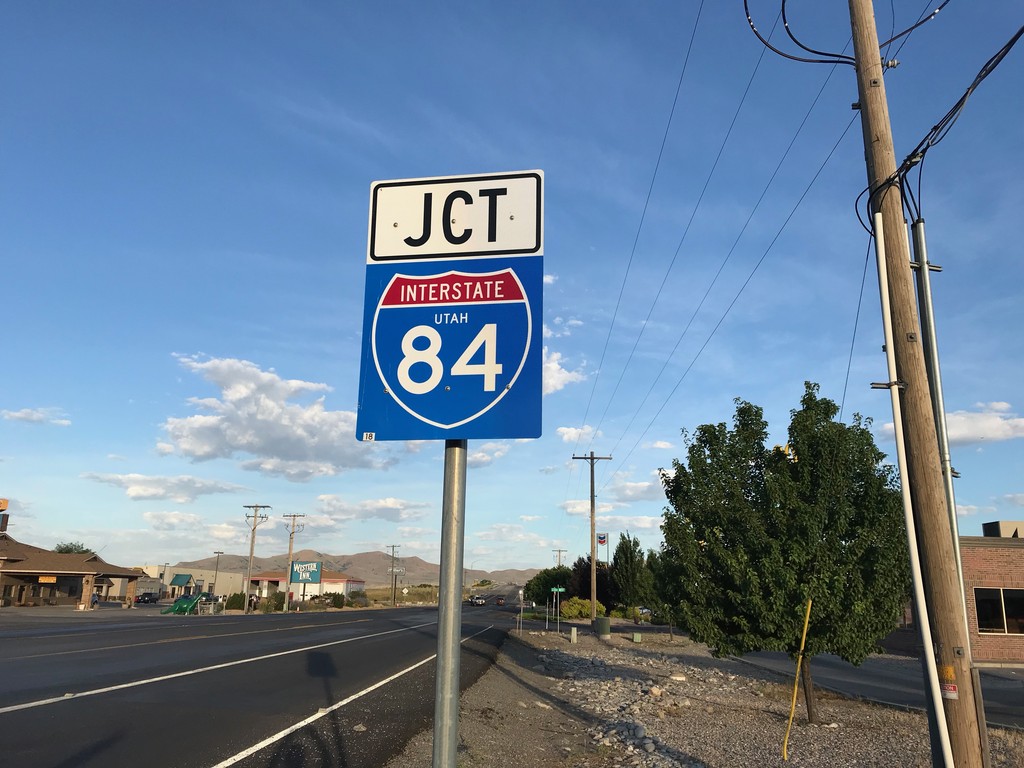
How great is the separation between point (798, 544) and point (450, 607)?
1225 cm

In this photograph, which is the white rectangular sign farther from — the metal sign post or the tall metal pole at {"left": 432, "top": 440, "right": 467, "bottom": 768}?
the tall metal pole at {"left": 432, "top": 440, "right": 467, "bottom": 768}

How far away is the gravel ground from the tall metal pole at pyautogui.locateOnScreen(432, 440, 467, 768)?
726cm

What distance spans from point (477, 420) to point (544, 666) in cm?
2309

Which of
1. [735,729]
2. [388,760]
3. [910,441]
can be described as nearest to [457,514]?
[910,441]

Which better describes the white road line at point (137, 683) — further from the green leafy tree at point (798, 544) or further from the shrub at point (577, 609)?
the shrub at point (577, 609)

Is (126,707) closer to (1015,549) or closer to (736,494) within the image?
(736,494)

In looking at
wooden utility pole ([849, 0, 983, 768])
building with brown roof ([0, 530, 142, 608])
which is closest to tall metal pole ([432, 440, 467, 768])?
wooden utility pole ([849, 0, 983, 768])

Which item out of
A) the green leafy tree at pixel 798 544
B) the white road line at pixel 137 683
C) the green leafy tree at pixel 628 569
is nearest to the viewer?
the white road line at pixel 137 683

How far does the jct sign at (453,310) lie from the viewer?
8.96ft

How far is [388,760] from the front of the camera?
358 inches

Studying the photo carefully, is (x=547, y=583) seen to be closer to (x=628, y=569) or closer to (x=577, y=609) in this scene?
(x=577, y=609)

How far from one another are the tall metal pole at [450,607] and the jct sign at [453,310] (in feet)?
0.42

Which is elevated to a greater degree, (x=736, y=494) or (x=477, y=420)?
(x=736, y=494)

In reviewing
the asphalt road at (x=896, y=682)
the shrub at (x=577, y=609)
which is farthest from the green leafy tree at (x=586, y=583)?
the asphalt road at (x=896, y=682)
